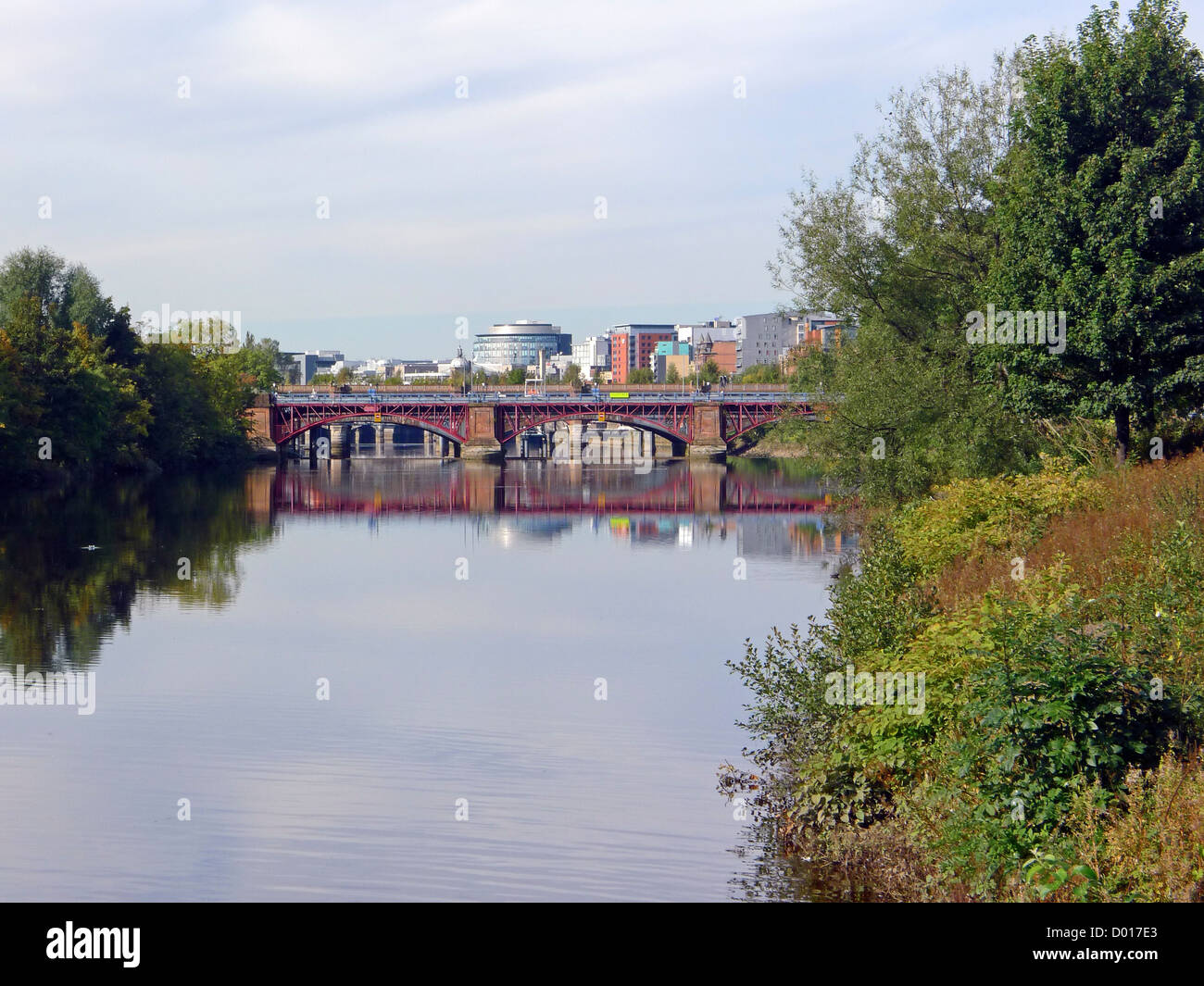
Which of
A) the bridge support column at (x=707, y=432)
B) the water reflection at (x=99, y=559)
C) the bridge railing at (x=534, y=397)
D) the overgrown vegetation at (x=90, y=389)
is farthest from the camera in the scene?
the bridge railing at (x=534, y=397)

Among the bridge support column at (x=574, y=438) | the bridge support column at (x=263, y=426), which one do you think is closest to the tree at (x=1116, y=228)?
the bridge support column at (x=263, y=426)

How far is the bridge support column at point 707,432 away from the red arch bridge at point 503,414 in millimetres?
77

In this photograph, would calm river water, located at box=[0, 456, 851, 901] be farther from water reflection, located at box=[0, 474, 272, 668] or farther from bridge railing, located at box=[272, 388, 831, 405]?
bridge railing, located at box=[272, 388, 831, 405]

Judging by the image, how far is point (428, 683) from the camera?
23.0 metres

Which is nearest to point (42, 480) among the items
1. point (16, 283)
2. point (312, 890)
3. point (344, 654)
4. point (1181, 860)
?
point (16, 283)

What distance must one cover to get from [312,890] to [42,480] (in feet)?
188

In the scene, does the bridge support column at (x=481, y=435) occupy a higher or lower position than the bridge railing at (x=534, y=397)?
lower

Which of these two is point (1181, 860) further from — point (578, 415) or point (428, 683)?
point (578, 415)

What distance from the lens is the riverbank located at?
964 centimetres

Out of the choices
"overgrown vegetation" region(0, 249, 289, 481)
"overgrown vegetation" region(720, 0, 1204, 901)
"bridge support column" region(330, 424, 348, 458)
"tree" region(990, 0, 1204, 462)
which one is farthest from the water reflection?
"bridge support column" region(330, 424, 348, 458)

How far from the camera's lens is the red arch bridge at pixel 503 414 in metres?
107

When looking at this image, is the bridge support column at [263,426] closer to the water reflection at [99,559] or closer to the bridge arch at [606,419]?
the bridge arch at [606,419]

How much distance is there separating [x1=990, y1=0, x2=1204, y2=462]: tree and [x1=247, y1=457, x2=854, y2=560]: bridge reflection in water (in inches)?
694

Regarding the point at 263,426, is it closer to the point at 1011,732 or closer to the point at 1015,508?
the point at 1015,508
